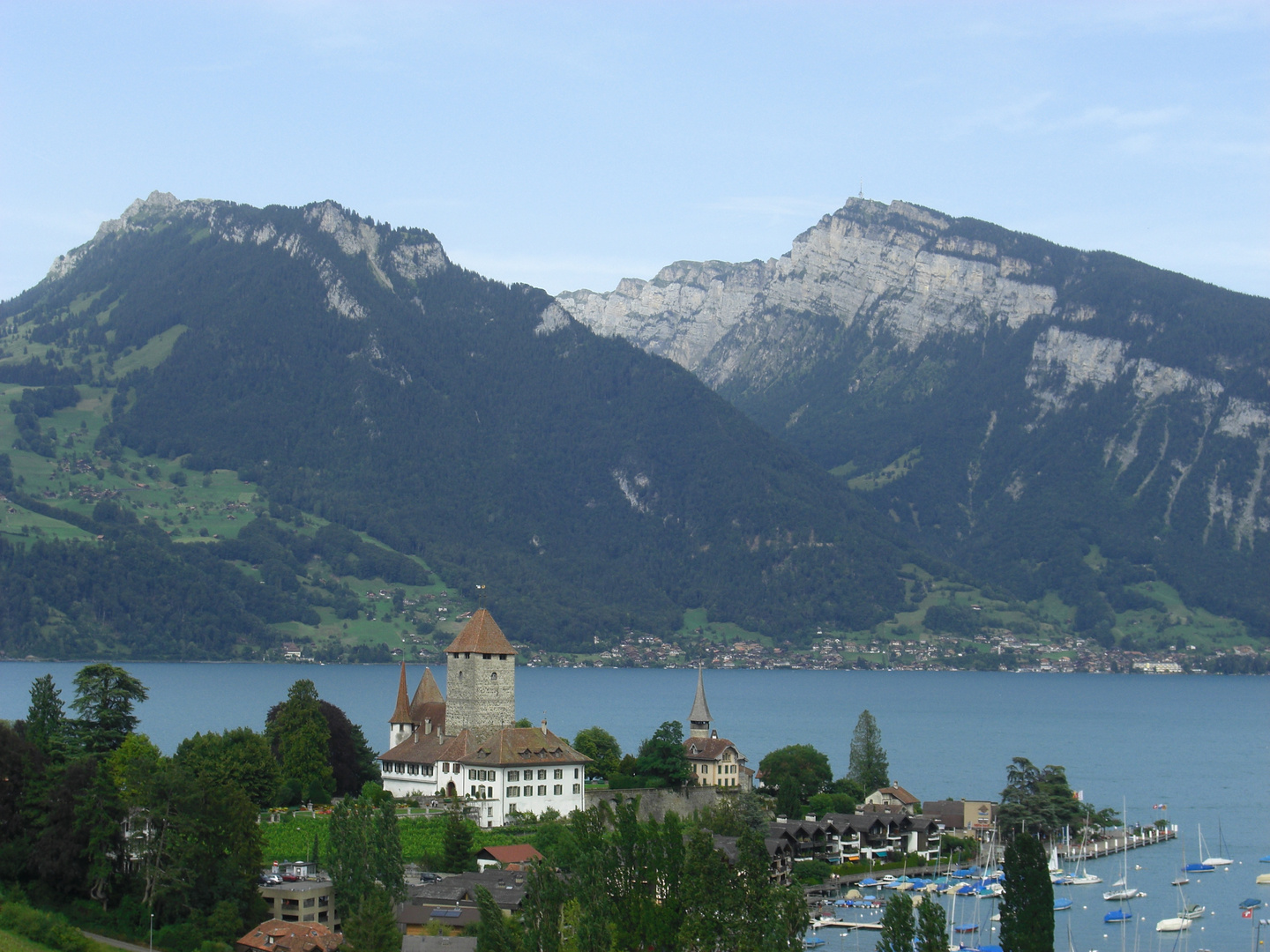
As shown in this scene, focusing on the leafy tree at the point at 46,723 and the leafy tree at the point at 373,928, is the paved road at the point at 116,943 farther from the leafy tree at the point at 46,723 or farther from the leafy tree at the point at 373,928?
the leafy tree at the point at 46,723

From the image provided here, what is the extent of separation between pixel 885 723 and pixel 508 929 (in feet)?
447

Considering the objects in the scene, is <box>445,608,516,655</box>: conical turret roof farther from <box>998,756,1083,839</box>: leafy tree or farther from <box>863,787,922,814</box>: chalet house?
<box>998,756,1083,839</box>: leafy tree

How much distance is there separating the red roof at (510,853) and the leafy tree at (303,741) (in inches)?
632

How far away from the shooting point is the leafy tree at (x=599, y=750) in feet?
323

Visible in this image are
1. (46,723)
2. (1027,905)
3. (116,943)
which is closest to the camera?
(116,943)

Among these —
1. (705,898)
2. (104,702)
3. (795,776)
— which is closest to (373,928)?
(705,898)

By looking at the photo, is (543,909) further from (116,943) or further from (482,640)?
(482,640)

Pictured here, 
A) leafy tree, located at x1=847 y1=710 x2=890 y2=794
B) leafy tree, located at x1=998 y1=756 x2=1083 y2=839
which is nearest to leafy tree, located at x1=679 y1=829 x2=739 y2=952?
leafy tree, located at x1=998 y1=756 x2=1083 y2=839

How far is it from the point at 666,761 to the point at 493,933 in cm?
4076

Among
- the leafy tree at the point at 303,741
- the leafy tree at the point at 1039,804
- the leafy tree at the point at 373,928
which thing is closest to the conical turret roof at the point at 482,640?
the leafy tree at the point at 303,741

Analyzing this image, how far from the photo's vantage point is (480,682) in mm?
89750

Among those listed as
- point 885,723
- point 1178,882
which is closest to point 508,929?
point 1178,882

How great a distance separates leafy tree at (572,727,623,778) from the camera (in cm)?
9831

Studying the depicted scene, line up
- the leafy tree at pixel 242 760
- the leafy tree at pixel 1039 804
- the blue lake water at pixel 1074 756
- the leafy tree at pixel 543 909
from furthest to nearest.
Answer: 1. the leafy tree at pixel 1039 804
2. the blue lake water at pixel 1074 756
3. the leafy tree at pixel 242 760
4. the leafy tree at pixel 543 909
